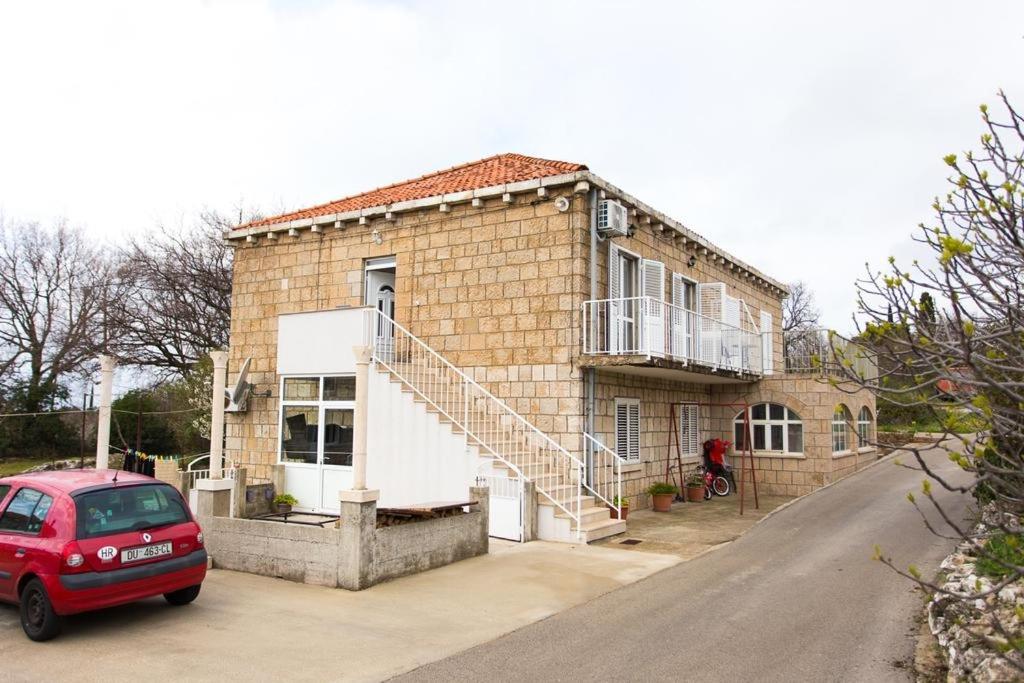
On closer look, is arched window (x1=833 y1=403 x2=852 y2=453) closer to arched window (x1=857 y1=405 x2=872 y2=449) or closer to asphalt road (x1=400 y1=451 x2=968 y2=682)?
arched window (x1=857 y1=405 x2=872 y2=449)

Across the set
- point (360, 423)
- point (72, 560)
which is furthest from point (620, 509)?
point (72, 560)

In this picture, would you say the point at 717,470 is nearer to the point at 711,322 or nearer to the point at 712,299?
the point at 711,322

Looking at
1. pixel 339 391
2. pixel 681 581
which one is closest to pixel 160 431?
pixel 339 391

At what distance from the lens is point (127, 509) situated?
6.27 meters

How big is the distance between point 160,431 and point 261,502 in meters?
14.9

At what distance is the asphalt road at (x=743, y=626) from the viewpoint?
5230mm

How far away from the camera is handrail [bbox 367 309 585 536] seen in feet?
35.6

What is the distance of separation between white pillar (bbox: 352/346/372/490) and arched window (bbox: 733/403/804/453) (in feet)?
32.6

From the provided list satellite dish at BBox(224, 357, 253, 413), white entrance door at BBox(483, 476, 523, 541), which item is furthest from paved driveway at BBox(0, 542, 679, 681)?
satellite dish at BBox(224, 357, 253, 413)

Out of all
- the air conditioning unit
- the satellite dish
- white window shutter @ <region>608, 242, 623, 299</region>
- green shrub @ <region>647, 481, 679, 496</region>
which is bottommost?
green shrub @ <region>647, 481, 679, 496</region>

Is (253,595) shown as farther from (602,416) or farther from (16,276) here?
(16,276)

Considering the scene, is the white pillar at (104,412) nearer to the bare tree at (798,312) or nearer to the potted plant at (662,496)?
the potted plant at (662,496)

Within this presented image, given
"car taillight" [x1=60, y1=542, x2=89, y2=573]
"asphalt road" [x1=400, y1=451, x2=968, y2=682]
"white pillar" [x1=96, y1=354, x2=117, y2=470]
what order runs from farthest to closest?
"white pillar" [x1=96, y1=354, x2=117, y2=470]
"car taillight" [x1=60, y1=542, x2=89, y2=573]
"asphalt road" [x1=400, y1=451, x2=968, y2=682]

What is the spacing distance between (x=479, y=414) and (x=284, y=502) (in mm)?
4122
